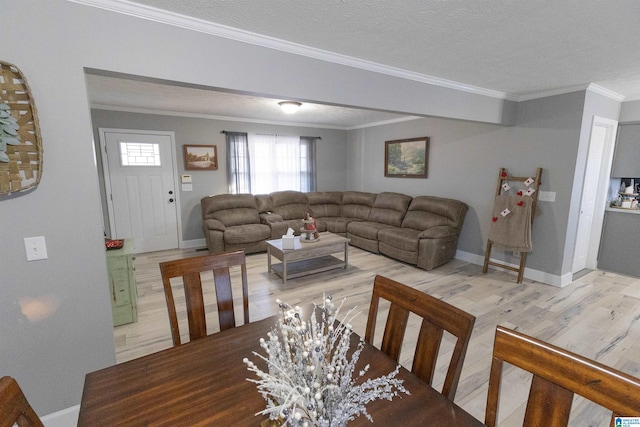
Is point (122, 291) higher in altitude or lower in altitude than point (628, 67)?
lower

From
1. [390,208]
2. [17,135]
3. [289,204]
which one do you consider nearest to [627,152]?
[390,208]

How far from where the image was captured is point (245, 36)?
1.90 meters

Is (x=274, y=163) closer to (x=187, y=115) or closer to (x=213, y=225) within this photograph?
(x=187, y=115)

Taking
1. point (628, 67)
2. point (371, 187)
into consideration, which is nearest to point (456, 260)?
point (371, 187)

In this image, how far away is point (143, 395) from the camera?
934mm

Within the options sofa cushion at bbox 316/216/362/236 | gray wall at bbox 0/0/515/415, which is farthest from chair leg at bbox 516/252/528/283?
gray wall at bbox 0/0/515/415

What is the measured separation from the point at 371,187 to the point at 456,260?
7.94 feet

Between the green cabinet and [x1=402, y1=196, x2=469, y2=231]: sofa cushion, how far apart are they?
397 cm

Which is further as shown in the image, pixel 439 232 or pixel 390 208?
pixel 390 208

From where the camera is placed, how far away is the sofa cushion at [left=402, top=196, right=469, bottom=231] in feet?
14.3

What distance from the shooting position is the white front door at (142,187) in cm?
452

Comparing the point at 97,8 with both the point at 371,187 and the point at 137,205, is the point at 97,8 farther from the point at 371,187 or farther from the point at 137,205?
the point at 371,187

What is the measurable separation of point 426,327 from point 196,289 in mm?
1092

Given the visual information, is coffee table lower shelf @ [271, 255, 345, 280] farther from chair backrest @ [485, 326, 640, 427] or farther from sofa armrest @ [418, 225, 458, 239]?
chair backrest @ [485, 326, 640, 427]
